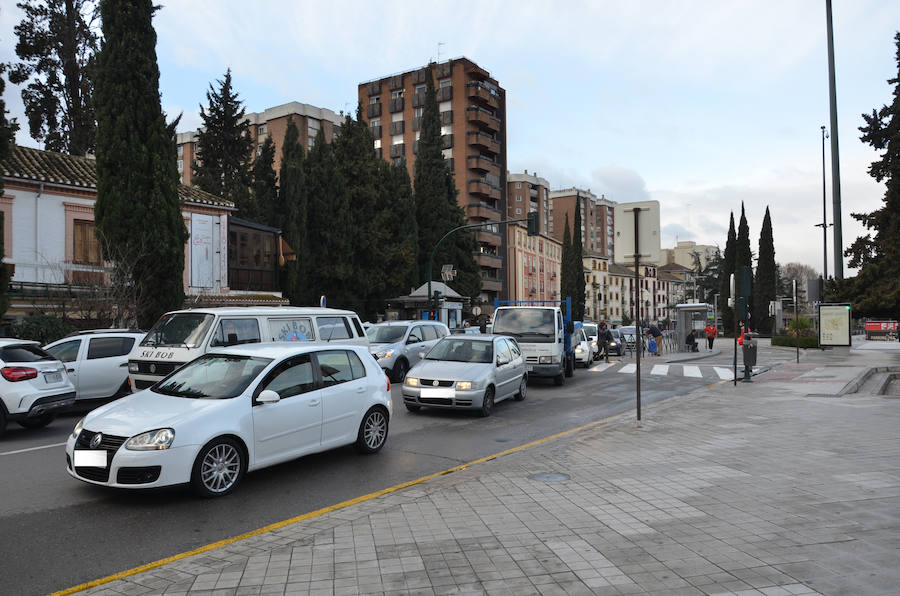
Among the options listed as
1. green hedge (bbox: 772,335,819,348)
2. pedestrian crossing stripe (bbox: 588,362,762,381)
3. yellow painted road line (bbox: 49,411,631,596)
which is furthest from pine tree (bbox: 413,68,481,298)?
yellow painted road line (bbox: 49,411,631,596)

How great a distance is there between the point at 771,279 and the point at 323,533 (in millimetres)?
64534

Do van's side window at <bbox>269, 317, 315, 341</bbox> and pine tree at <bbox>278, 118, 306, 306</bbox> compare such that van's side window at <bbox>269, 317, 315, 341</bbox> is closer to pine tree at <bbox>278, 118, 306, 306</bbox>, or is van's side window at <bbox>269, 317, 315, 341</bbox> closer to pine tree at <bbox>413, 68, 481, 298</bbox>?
pine tree at <bbox>278, 118, 306, 306</bbox>

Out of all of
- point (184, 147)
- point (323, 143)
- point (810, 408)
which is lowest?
point (810, 408)

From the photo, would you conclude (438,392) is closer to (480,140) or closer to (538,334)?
(538,334)

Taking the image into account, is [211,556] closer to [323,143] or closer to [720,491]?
[720,491]

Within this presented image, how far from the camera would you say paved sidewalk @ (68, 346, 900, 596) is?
4.05m

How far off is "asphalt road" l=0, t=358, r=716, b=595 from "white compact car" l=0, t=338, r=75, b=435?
0.41 m

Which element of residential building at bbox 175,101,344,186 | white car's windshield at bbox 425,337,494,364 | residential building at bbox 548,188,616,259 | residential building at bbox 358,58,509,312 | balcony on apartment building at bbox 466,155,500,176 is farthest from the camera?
residential building at bbox 548,188,616,259

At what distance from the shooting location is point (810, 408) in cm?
1249

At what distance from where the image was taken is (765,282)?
200 ft

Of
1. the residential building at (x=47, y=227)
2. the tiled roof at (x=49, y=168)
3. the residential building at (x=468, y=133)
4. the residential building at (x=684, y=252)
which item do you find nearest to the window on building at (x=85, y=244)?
the residential building at (x=47, y=227)

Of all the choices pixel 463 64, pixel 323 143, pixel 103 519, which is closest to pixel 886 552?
pixel 103 519

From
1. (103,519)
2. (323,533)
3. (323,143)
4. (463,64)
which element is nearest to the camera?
(323,533)

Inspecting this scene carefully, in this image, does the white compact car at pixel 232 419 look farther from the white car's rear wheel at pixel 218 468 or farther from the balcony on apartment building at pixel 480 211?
the balcony on apartment building at pixel 480 211
